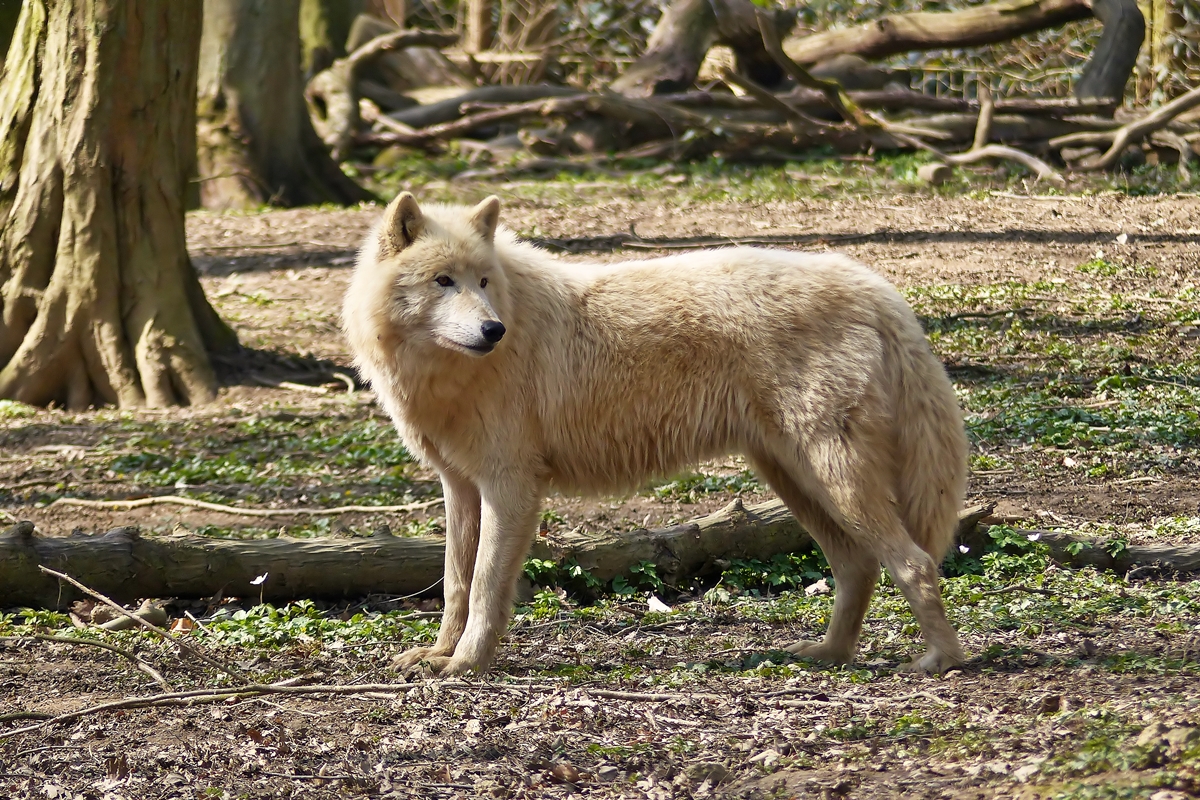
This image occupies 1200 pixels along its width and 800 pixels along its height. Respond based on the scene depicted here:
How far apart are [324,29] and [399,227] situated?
15.8 meters

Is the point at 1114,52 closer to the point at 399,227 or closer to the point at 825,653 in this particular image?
the point at 825,653

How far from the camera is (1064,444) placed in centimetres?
759

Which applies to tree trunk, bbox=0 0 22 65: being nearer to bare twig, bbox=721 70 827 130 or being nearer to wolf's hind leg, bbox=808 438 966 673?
bare twig, bbox=721 70 827 130

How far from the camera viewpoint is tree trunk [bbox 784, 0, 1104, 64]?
55.9 ft

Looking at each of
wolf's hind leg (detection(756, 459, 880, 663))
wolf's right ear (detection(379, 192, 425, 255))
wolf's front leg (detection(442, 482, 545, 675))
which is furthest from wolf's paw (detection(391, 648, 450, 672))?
wolf's right ear (detection(379, 192, 425, 255))

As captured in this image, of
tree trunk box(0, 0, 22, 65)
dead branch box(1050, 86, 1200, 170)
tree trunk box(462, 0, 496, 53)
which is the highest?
tree trunk box(462, 0, 496, 53)

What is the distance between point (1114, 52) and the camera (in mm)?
15930

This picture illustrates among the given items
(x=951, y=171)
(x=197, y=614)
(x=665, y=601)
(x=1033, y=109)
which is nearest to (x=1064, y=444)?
(x=665, y=601)

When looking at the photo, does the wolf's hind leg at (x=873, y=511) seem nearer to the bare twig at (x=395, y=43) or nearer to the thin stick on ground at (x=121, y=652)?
the thin stick on ground at (x=121, y=652)

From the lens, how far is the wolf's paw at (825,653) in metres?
5.05

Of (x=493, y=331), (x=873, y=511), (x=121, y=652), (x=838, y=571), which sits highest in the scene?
(x=493, y=331)

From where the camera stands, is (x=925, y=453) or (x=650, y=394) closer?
(x=925, y=453)

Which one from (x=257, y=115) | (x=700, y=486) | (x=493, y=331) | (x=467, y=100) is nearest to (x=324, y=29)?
(x=467, y=100)

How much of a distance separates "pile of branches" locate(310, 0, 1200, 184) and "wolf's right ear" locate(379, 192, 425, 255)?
33.4 ft
